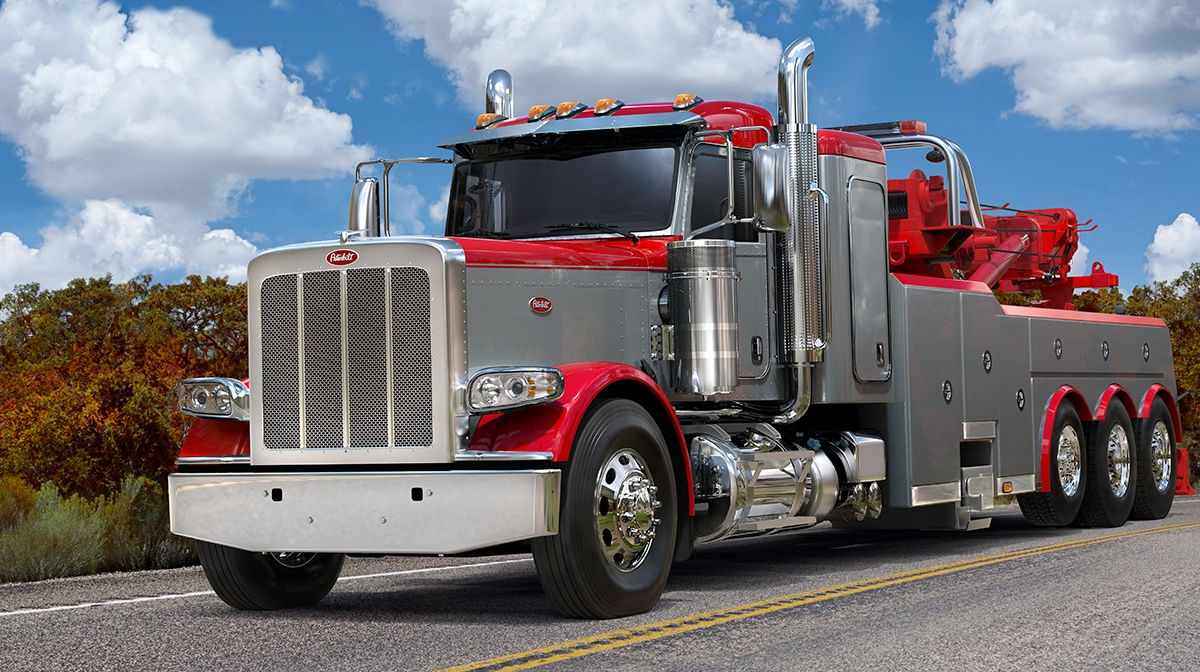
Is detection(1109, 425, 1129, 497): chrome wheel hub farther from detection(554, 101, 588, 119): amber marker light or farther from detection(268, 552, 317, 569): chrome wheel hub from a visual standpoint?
detection(268, 552, 317, 569): chrome wheel hub

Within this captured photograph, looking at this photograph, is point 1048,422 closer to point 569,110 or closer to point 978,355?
point 978,355

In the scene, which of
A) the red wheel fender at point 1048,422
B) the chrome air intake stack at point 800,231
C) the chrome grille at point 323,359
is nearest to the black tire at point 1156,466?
the red wheel fender at point 1048,422

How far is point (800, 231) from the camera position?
1017 cm

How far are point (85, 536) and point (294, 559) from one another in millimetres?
3422

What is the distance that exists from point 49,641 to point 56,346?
30360 mm

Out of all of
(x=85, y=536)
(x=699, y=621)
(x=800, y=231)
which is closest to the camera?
(x=699, y=621)

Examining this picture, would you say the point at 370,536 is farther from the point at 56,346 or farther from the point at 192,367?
the point at 56,346

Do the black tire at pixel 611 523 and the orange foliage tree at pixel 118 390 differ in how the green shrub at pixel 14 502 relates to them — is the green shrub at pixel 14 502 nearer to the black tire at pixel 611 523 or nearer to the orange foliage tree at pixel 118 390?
the orange foliage tree at pixel 118 390

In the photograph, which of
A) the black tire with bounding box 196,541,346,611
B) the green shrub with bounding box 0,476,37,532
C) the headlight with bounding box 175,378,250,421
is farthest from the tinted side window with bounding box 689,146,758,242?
the green shrub with bounding box 0,476,37,532

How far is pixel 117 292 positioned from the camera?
1542 inches

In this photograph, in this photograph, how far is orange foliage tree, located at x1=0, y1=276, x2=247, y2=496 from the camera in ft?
52.3

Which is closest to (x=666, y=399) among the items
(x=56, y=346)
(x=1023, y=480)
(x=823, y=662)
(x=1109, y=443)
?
(x=823, y=662)

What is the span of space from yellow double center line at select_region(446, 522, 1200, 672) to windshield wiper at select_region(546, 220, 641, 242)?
246 cm

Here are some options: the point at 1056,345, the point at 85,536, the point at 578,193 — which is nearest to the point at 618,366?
the point at 578,193
